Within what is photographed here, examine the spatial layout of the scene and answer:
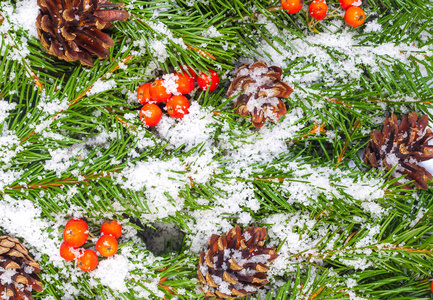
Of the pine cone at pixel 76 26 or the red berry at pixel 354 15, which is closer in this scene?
the pine cone at pixel 76 26

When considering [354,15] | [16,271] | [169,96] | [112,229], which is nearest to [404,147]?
[354,15]

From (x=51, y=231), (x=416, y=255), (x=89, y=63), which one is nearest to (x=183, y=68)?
(x=89, y=63)

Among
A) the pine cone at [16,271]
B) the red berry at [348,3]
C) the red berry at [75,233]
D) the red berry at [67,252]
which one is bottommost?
the pine cone at [16,271]

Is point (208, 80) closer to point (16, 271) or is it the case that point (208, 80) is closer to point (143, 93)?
point (143, 93)

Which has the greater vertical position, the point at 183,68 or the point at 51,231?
the point at 183,68

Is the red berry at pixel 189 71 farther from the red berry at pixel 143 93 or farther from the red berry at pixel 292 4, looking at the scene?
the red berry at pixel 292 4

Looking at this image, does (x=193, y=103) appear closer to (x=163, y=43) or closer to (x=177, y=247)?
(x=163, y=43)

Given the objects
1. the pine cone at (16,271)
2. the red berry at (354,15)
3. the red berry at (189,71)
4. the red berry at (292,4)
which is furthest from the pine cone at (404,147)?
the pine cone at (16,271)

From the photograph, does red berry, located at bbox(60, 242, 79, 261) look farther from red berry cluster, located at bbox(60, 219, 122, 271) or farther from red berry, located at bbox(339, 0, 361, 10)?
red berry, located at bbox(339, 0, 361, 10)
